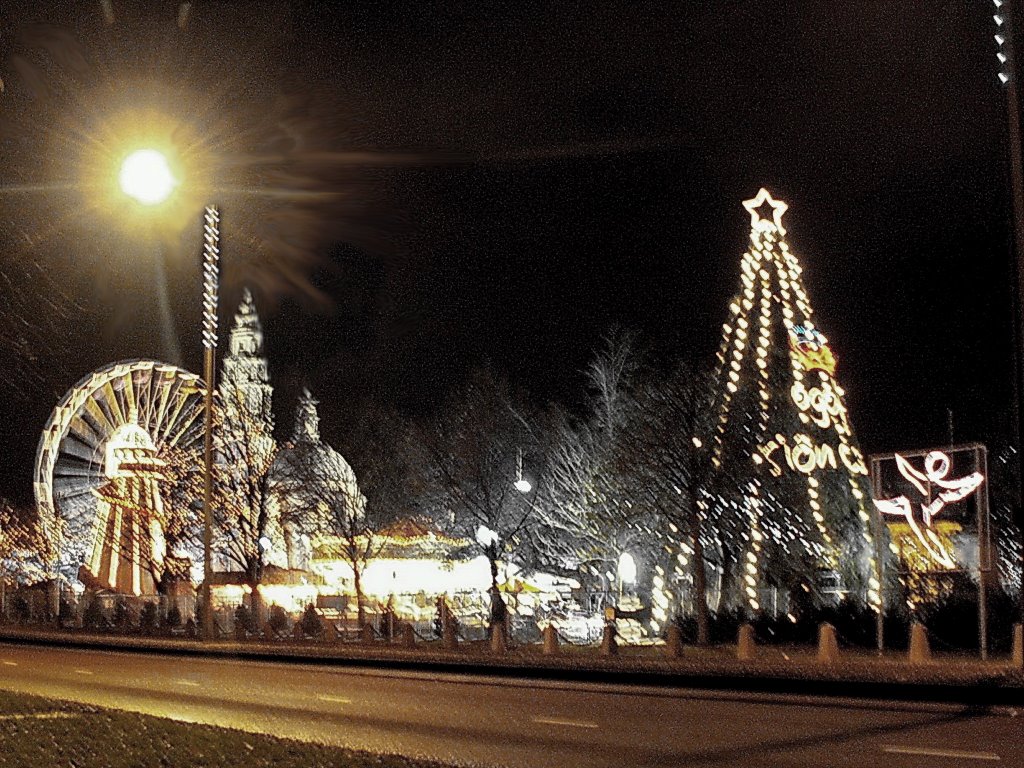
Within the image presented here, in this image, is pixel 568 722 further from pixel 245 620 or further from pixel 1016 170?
pixel 245 620

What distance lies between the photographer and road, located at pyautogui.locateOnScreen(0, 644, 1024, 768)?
13375 millimetres

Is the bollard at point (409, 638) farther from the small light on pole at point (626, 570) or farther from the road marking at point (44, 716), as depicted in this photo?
the road marking at point (44, 716)

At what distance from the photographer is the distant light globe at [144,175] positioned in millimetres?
14977

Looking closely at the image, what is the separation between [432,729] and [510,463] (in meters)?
48.0

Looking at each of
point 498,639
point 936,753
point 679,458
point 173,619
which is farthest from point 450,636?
point 936,753

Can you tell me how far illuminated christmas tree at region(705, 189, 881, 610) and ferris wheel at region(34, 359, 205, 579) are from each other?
88.4 feet

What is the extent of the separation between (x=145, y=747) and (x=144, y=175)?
6504 mm

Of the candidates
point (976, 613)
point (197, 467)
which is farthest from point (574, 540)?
point (976, 613)

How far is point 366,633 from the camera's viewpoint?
125ft

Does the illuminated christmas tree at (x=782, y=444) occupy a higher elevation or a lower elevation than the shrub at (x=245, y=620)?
higher

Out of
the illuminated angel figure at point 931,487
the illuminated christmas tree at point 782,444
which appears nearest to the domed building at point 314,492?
the illuminated christmas tree at point 782,444

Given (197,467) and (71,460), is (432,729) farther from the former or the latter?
(71,460)

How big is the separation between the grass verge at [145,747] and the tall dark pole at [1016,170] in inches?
243

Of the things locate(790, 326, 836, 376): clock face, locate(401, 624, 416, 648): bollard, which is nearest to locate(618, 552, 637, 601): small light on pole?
locate(401, 624, 416, 648): bollard
